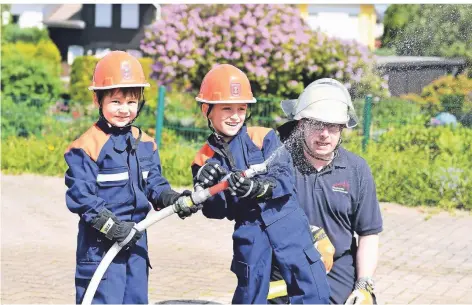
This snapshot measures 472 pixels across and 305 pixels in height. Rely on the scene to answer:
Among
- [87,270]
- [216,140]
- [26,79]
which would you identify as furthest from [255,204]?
[26,79]

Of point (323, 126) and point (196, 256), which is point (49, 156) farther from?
point (323, 126)

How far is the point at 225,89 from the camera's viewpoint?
4.02m

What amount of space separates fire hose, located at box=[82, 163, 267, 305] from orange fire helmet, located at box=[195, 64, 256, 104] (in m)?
0.33

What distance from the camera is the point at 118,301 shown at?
13.7ft

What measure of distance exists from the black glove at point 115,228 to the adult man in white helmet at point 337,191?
2.10 ft

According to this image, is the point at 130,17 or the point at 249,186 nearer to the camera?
the point at 249,186

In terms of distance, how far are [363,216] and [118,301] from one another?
1163 millimetres

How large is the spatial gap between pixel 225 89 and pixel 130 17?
3484cm

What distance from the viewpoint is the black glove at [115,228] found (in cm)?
398

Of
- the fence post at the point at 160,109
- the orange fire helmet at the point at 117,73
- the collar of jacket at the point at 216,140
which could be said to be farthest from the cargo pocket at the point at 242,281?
the fence post at the point at 160,109

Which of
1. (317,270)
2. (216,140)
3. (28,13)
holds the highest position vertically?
(28,13)

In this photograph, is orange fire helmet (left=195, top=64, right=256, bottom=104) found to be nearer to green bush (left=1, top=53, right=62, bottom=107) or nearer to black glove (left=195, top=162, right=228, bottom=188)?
black glove (left=195, top=162, right=228, bottom=188)

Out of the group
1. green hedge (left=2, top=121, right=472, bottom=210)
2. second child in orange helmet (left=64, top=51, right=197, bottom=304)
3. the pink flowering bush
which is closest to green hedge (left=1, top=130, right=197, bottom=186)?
green hedge (left=2, top=121, right=472, bottom=210)

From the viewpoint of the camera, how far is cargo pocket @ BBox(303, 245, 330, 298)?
3906 millimetres
